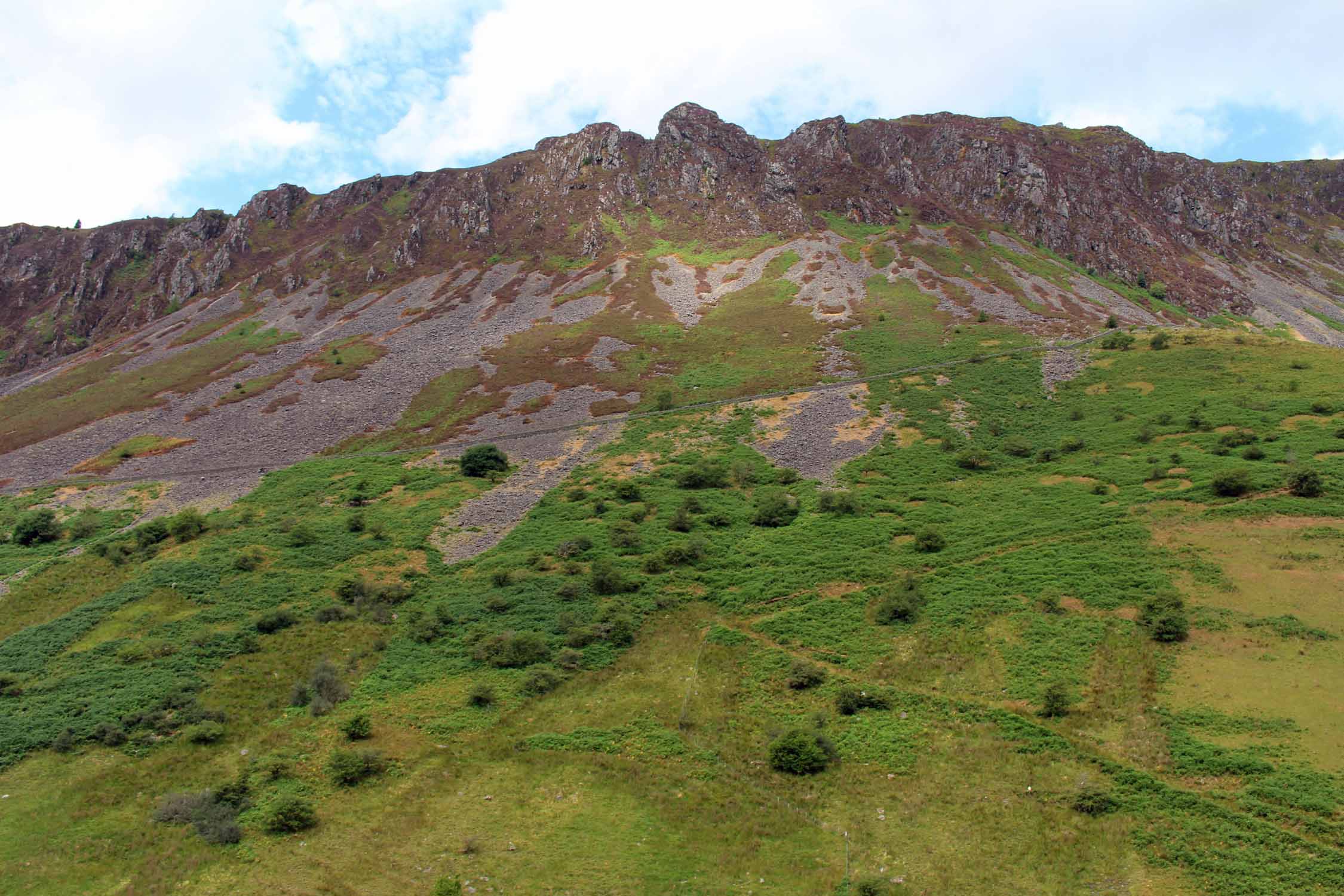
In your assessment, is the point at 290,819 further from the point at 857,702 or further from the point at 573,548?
the point at 573,548

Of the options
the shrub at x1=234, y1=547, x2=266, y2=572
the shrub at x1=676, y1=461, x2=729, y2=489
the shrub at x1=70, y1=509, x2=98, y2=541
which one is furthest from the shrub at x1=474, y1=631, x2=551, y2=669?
the shrub at x1=70, y1=509, x2=98, y2=541

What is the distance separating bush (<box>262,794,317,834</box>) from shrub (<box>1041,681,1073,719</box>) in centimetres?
2694


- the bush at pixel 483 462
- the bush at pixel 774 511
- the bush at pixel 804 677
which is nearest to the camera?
the bush at pixel 804 677

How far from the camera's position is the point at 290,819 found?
84.0 ft

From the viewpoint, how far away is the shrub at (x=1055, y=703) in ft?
96.2

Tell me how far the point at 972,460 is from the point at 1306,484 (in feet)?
67.4

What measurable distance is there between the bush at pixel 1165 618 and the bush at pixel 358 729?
33610mm

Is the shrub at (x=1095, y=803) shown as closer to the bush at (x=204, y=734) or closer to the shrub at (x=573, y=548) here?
the shrub at (x=573, y=548)

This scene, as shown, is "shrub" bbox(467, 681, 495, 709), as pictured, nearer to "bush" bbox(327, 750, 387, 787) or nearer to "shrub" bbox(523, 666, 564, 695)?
"shrub" bbox(523, 666, 564, 695)

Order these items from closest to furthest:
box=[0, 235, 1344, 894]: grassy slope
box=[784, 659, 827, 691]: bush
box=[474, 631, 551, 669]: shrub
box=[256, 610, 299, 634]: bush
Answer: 1. box=[0, 235, 1344, 894]: grassy slope
2. box=[784, 659, 827, 691]: bush
3. box=[474, 631, 551, 669]: shrub
4. box=[256, 610, 299, 634]: bush

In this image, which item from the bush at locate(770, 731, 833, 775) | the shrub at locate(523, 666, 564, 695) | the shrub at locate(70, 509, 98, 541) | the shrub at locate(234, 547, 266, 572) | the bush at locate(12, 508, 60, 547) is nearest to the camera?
the bush at locate(770, 731, 833, 775)

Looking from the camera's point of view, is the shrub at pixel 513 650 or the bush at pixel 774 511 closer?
the shrub at pixel 513 650

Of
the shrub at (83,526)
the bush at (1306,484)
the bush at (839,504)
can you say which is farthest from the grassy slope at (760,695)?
the shrub at (83,526)

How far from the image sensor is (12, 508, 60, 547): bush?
55.6 metres
